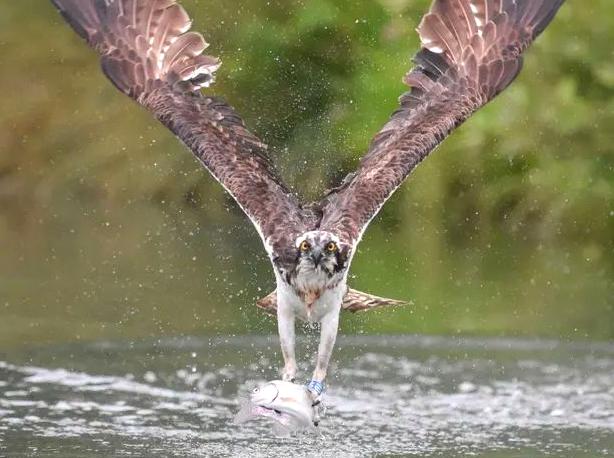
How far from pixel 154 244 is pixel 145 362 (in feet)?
27.1

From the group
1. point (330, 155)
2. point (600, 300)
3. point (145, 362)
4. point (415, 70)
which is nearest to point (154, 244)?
point (330, 155)

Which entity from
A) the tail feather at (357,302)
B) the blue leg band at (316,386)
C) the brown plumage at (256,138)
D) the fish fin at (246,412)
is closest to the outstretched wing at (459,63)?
the brown plumage at (256,138)

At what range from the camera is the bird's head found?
40.3 ft

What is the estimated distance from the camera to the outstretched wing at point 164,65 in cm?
1386

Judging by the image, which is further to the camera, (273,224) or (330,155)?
(330,155)

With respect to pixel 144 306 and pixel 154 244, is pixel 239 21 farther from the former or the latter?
pixel 144 306

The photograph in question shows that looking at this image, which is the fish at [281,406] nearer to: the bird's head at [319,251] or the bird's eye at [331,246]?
the bird's head at [319,251]

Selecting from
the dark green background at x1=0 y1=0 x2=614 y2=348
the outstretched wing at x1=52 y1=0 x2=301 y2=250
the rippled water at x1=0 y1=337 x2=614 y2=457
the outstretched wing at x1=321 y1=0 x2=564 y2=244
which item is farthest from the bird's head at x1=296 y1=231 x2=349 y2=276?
the dark green background at x1=0 y1=0 x2=614 y2=348

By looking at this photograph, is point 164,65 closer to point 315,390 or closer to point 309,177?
point 315,390

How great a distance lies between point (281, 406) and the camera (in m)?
12.0

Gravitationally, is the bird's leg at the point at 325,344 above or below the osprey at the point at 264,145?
below

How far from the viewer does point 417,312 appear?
1966 centimetres

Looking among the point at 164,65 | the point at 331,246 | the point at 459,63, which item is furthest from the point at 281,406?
the point at 459,63

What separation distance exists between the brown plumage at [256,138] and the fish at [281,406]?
1368 mm
